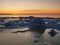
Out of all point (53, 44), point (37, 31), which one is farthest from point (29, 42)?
point (53, 44)

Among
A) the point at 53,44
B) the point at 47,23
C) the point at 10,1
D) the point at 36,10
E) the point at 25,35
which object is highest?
the point at 10,1

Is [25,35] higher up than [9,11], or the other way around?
[9,11]

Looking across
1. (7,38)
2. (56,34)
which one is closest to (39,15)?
(56,34)

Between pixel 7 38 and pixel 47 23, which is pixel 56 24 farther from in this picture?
pixel 7 38
